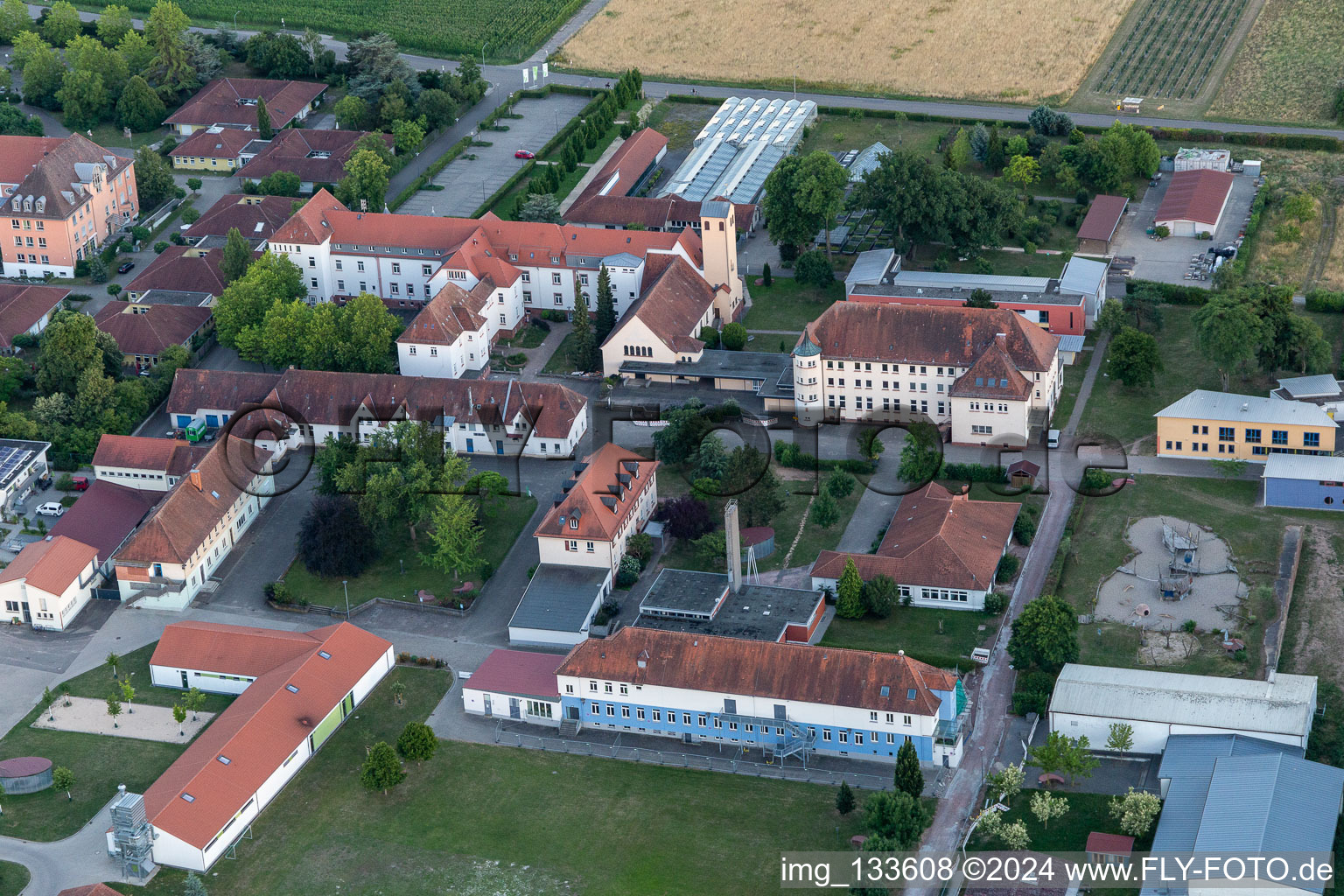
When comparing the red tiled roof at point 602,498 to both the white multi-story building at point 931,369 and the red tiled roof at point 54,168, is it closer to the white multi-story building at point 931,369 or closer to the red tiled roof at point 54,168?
the white multi-story building at point 931,369

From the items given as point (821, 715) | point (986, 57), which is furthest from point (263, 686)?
point (986, 57)

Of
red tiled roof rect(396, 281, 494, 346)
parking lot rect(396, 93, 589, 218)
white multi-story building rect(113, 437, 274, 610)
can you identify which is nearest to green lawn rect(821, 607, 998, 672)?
white multi-story building rect(113, 437, 274, 610)

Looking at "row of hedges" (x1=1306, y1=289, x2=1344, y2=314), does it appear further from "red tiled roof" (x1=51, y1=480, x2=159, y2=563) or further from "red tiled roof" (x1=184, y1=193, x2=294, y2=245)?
"red tiled roof" (x1=51, y1=480, x2=159, y2=563)

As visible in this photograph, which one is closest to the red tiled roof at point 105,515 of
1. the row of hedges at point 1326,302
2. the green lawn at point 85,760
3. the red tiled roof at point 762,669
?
the green lawn at point 85,760

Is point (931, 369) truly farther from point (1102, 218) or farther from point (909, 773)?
point (909, 773)

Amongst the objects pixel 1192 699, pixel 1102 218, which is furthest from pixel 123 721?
pixel 1102 218

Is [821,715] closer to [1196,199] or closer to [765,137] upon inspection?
[1196,199]
